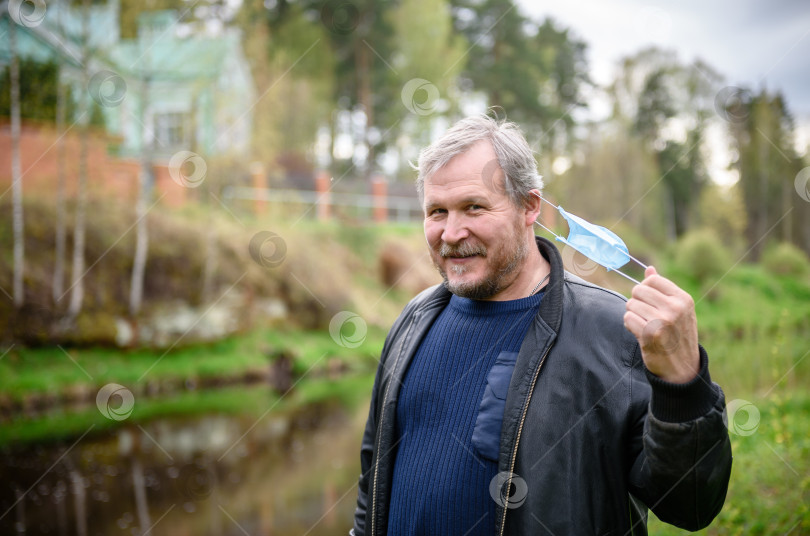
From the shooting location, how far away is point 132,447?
1003 centimetres

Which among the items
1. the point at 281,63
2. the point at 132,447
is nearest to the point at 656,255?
the point at 281,63

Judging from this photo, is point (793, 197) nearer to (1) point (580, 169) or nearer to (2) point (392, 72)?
(1) point (580, 169)

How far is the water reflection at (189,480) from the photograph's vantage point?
22.7 feet

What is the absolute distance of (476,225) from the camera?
2344mm

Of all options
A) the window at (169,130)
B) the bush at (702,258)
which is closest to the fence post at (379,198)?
the window at (169,130)

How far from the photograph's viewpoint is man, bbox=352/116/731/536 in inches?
67.9

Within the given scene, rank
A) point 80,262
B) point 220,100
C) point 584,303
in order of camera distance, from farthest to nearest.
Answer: point 220,100, point 80,262, point 584,303

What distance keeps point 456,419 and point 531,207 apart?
0.87 metres

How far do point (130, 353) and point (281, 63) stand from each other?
11755mm

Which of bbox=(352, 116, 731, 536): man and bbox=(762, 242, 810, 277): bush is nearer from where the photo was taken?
bbox=(352, 116, 731, 536): man

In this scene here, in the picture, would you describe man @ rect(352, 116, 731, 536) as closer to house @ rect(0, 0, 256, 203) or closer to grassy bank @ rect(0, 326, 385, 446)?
grassy bank @ rect(0, 326, 385, 446)

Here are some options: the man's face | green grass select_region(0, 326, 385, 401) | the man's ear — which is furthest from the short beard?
green grass select_region(0, 326, 385, 401)

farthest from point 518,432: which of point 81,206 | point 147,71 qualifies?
point 147,71

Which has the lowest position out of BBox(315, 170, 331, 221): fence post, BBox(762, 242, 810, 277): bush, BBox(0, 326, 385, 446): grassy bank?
BBox(0, 326, 385, 446): grassy bank
